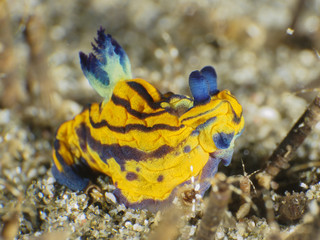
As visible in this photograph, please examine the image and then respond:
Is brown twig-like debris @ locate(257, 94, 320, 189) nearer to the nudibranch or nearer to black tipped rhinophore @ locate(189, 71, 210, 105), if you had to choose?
the nudibranch

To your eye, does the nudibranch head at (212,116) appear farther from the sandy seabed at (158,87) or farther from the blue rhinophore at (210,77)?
the sandy seabed at (158,87)

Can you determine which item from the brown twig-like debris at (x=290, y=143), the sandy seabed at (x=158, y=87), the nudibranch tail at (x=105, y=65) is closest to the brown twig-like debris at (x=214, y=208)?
the sandy seabed at (x=158, y=87)

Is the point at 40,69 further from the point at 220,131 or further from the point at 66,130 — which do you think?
the point at 220,131

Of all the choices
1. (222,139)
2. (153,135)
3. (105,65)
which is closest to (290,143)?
(222,139)

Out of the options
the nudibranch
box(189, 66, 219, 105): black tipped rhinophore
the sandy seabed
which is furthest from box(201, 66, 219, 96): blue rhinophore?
the sandy seabed

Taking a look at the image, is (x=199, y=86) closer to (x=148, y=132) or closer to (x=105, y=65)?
(x=148, y=132)

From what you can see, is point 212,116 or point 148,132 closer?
point 212,116

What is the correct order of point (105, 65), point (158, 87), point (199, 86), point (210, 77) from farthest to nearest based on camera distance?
1. point (158, 87)
2. point (105, 65)
3. point (210, 77)
4. point (199, 86)

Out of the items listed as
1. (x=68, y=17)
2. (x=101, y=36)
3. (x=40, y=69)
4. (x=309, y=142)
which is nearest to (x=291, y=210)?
(x=309, y=142)
